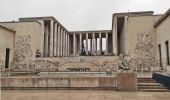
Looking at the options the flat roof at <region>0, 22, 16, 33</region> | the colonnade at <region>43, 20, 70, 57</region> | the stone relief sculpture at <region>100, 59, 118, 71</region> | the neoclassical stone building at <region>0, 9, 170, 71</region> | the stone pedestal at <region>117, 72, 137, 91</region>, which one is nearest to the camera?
the stone pedestal at <region>117, 72, 137, 91</region>

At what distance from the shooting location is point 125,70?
1015cm

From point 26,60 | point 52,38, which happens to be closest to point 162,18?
point 52,38

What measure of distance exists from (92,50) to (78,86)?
3537 centimetres

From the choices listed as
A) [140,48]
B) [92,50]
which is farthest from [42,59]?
[92,50]

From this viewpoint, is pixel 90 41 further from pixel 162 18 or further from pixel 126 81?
pixel 126 81

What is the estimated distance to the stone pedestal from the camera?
9859 millimetres

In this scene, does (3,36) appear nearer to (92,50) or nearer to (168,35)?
(168,35)

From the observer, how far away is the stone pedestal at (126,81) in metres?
9.86

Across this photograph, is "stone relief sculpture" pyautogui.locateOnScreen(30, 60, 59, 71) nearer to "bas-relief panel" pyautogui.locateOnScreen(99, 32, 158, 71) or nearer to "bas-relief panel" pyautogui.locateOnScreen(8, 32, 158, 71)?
"bas-relief panel" pyautogui.locateOnScreen(8, 32, 158, 71)

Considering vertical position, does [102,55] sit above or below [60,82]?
above

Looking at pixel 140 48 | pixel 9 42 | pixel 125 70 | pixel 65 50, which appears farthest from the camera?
pixel 65 50

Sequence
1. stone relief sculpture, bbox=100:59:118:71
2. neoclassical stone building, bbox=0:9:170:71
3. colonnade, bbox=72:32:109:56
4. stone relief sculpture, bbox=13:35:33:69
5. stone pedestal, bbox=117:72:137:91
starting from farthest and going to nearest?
colonnade, bbox=72:32:109:56, stone relief sculpture, bbox=13:35:33:69, stone relief sculpture, bbox=100:59:118:71, neoclassical stone building, bbox=0:9:170:71, stone pedestal, bbox=117:72:137:91

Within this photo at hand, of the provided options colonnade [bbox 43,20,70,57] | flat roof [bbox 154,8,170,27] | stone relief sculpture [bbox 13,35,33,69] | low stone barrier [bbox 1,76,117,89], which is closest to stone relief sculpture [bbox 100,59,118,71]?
flat roof [bbox 154,8,170,27]

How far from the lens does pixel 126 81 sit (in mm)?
9930
